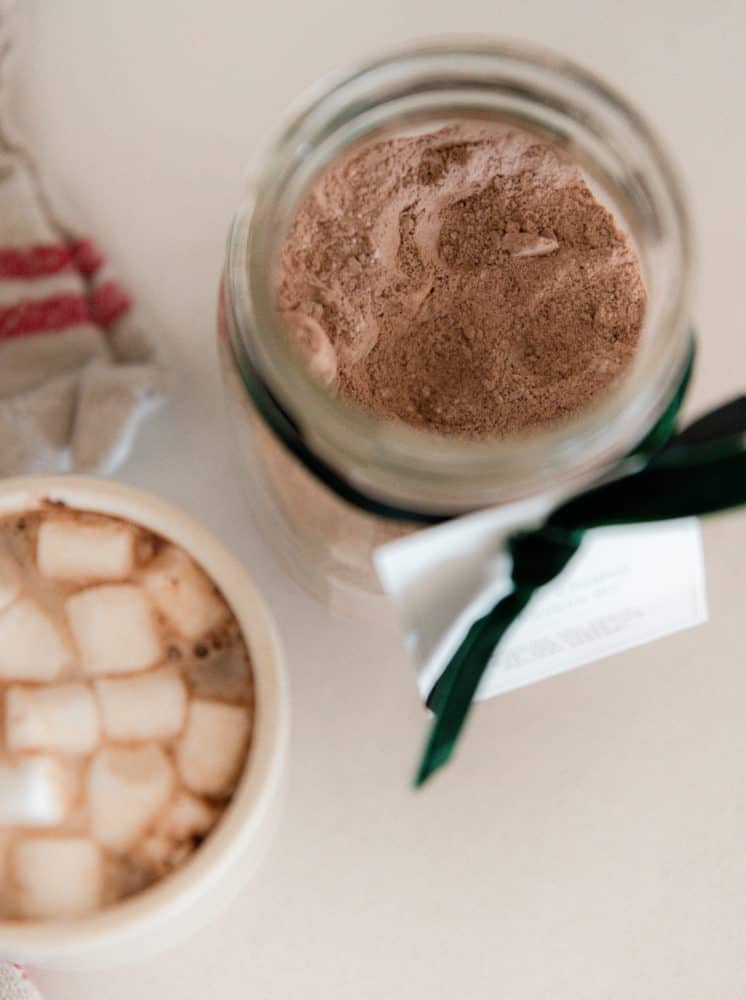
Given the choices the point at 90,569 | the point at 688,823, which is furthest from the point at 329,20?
the point at 688,823

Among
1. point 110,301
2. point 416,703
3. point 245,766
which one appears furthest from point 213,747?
point 110,301

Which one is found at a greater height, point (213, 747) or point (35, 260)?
point (35, 260)

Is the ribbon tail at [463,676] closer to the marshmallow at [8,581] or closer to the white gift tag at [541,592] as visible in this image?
the white gift tag at [541,592]

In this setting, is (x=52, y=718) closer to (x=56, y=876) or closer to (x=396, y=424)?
(x=56, y=876)

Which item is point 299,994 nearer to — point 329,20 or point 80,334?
point 80,334

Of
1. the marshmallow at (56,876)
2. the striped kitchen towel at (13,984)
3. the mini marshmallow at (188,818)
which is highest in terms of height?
the mini marshmallow at (188,818)

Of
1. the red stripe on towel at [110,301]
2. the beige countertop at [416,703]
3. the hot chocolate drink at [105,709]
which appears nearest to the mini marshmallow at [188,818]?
the hot chocolate drink at [105,709]
